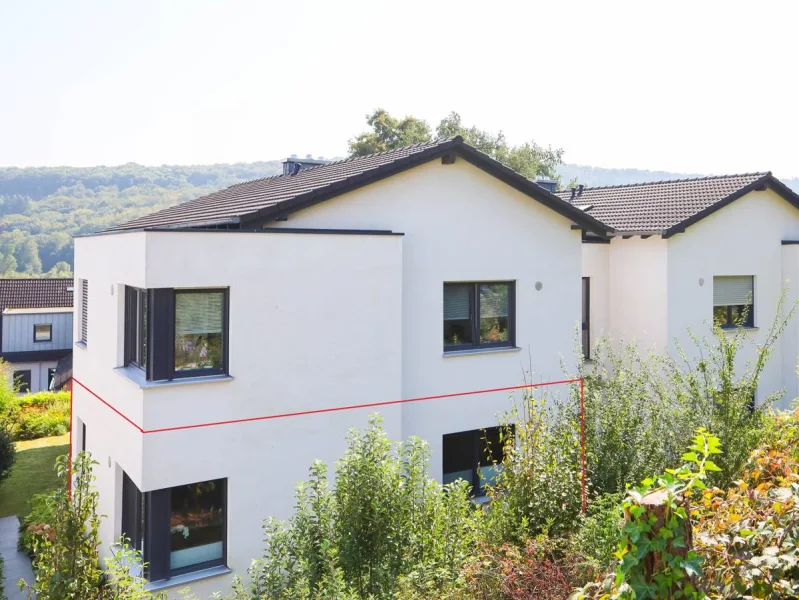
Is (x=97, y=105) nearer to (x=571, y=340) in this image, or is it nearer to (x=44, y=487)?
(x=44, y=487)

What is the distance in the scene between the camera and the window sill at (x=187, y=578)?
1009 centimetres

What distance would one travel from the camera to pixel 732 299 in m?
18.3

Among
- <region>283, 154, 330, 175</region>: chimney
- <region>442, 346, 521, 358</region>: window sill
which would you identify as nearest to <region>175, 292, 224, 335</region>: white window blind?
<region>442, 346, 521, 358</region>: window sill

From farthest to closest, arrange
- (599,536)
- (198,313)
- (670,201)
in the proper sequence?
1. (670,201)
2. (198,313)
3. (599,536)

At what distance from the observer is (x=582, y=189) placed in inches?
909

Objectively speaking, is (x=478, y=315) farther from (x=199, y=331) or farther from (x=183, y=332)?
(x=183, y=332)

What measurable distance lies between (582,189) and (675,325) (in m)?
7.60

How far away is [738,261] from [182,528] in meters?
15.0

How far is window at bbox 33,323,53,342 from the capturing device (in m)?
45.5

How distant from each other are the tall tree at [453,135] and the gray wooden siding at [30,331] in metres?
22.2

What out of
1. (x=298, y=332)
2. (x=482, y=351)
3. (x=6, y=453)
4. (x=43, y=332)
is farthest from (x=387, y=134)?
(x=298, y=332)

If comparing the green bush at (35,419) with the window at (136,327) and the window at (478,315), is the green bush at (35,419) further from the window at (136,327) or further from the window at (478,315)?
the window at (478,315)

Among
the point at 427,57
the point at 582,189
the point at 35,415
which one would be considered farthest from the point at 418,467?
the point at 35,415

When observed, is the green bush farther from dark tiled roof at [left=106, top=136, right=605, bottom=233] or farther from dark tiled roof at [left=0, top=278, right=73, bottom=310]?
dark tiled roof at [left=0, top=278, right=73, bottom=310]
